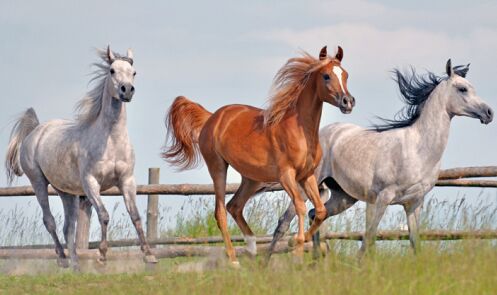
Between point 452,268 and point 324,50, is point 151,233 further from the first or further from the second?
point 452,268

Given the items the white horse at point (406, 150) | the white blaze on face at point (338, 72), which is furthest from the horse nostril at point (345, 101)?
the white horse at point (406, 150)

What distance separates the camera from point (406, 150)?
991 cm

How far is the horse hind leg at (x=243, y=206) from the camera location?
31.8ft

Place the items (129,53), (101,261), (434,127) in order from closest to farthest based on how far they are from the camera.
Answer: (434,127), (101,261), (129,53)

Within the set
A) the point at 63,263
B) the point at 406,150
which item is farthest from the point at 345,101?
the point at 63,263

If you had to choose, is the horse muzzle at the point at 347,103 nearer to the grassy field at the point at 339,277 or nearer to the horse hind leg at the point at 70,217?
the grassy field at the point at 339,277

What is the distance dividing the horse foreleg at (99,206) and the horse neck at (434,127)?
3417 millimetres

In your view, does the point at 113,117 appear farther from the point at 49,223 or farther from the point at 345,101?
the point at 345,101

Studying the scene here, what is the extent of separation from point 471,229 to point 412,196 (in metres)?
1.26

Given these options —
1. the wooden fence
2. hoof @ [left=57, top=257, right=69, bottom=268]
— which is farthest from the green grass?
the wooden fence

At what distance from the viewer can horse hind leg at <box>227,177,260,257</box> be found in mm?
9695

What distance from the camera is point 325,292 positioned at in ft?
21.9

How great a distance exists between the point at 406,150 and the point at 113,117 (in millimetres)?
3184

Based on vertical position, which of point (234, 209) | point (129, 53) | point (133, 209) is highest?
point (129, 53)
